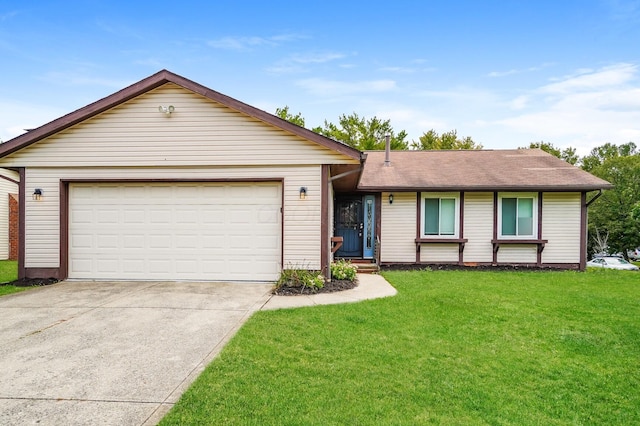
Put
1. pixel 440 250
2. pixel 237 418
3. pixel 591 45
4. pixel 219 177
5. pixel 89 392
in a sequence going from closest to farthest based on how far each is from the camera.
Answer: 1. pixel 237 418
2. pixel 89 392
3. pixel 219 177
4. pixel 440 250
5. pixel 591 45

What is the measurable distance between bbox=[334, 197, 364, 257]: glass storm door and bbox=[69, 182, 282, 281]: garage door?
14.9ft

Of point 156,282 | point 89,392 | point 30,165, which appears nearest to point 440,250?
point 156,282

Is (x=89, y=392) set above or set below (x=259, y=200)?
below

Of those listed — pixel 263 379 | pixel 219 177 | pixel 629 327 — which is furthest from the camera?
pixel 219 177

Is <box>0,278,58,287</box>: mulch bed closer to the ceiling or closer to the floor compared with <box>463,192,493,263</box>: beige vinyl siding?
closer to the floor

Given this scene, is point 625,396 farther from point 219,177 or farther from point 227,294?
point 219,177

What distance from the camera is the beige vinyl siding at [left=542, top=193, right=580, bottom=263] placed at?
35.7 feet

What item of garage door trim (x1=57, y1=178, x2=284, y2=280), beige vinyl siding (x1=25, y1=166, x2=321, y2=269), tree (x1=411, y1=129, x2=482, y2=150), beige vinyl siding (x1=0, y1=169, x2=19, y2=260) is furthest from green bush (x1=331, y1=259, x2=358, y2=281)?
tree (x1=411, y1=129, x2=482, y2=150)

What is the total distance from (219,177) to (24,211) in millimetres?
4500

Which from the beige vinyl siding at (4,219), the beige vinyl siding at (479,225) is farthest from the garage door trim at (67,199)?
the beige vinyl siding at (4,219)

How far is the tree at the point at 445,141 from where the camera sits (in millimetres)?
31609

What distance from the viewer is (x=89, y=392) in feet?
9.57

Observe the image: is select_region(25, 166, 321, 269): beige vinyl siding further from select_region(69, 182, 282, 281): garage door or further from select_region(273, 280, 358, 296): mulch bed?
select_region(273, 280, 358, 296): mulch bed

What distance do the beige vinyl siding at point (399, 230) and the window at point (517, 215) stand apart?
274 cm
